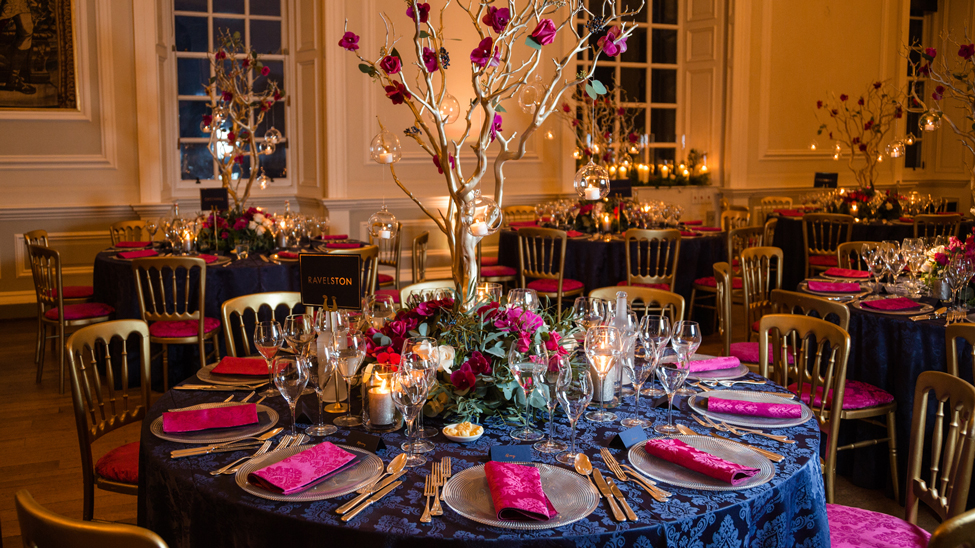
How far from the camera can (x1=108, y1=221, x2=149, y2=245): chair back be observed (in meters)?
5.79

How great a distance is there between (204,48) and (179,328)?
142 inches

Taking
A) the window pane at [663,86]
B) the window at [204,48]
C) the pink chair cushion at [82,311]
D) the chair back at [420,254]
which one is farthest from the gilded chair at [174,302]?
the window pane at [663,86]

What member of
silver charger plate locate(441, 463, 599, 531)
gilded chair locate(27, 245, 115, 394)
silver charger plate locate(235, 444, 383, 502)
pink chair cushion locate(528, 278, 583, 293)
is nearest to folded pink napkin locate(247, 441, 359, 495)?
silver charger plate locate(235, 444, 383, 502)

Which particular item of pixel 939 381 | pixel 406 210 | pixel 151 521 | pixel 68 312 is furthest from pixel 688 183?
pixel 151 521

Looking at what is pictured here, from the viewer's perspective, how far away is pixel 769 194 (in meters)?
8.62

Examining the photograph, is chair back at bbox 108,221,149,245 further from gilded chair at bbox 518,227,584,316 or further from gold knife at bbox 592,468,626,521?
gold knife at bbox 592,468,626,521

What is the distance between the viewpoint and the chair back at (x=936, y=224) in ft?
19.9

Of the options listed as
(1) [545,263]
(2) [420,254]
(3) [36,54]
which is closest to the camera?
(1) [545,263]

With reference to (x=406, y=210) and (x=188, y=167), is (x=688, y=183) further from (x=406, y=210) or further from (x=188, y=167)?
(x=188, y=167)

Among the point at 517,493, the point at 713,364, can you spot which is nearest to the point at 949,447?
the point at 713,364

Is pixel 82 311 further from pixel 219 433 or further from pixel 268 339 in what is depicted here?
pixel 219 433

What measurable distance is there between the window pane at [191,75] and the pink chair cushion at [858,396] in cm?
574

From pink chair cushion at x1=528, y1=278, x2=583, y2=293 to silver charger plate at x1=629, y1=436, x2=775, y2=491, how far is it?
3615 millimetres

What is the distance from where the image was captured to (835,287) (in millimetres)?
3643
